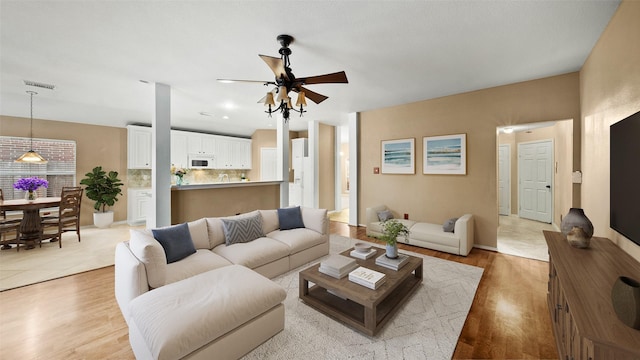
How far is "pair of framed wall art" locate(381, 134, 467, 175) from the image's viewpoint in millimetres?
4352

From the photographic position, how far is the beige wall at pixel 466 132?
3594 millimetres

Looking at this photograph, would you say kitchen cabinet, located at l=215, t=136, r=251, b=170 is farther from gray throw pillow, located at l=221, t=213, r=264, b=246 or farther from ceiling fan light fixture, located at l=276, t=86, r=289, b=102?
ceiling fan light fixture, located at l=276, t=86, r=289, b=102

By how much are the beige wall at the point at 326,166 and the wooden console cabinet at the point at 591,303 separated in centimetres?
539

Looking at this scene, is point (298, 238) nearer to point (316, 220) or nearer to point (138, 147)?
point (316, 220)

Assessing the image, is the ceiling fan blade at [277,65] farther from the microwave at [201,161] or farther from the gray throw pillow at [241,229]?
the microwave at [201,161]

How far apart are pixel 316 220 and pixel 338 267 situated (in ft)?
4.57

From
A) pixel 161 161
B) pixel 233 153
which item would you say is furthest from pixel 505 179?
pixel 161 161

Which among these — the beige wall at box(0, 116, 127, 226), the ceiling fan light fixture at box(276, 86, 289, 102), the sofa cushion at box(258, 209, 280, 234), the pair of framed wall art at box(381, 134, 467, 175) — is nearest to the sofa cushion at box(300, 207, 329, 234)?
the sofa cushion at box(258, 209, 280, 234)

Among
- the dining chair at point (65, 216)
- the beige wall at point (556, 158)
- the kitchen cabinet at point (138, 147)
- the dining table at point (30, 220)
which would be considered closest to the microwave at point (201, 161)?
the kitchen cabinet at point (138, 147)

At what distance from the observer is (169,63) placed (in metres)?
3.08

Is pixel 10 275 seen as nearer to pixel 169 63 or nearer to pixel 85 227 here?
pixel 85 227

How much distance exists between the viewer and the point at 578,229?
201cm

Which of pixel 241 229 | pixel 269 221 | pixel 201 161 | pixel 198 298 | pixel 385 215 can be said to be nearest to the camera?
pixel 198 298

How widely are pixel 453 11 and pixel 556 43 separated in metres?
1.52
